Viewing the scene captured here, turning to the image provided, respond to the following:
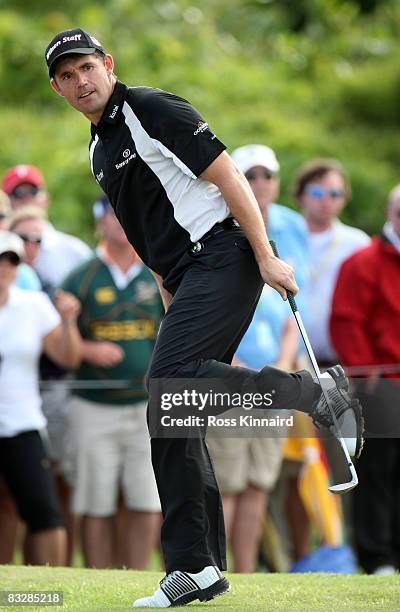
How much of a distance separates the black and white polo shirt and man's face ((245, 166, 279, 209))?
3614 millimetres

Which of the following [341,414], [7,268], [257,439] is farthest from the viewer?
[257,439]

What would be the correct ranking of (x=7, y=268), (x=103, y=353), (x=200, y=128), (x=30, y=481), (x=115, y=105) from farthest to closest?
(x=103, y=353)
(x=7, y=268)
(x=30, y=481)
(x=115, y=105)
(x=200, y=128)

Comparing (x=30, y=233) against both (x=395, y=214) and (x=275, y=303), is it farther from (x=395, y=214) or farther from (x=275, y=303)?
(x=395, y=214)

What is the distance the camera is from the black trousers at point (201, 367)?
5.52 m

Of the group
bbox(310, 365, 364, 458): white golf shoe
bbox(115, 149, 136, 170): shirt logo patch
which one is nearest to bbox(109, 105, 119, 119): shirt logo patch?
bbox(115, 149, 136, 170): shirt logo patch

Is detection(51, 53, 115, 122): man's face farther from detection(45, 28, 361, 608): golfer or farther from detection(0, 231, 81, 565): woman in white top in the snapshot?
detection(0, 231, 81, 565): woman in white top

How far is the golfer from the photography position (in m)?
5.54

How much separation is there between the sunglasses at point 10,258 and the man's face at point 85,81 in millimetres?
2861

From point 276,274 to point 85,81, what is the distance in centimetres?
119

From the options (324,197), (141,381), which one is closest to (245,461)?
(141,381)

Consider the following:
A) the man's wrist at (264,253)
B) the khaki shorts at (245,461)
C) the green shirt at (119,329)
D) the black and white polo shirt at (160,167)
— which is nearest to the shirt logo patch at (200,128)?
the black and white polo shirt at (160,167)

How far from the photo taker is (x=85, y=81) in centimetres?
570

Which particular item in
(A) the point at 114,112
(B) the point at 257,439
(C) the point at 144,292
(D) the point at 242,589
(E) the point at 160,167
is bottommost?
(D) the point at 242,589

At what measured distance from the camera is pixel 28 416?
336 inches
